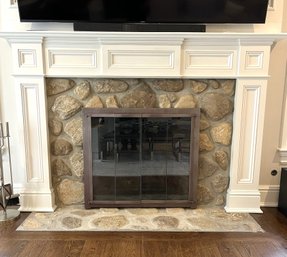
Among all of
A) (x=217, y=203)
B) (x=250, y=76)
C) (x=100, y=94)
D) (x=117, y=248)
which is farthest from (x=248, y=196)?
(x=100, y=94)

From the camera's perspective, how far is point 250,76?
2.40 metres

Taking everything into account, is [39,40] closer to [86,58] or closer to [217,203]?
[86,58]

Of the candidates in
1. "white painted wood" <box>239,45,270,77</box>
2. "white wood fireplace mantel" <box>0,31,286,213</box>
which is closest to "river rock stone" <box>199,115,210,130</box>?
"white wood fireplace mantel" <box>0,31,286,213</box>

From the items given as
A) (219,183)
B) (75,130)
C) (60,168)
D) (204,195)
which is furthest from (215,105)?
(60,168)

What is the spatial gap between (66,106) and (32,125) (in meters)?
0.33

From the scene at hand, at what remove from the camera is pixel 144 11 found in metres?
2.27

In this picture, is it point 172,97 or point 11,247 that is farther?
point 172,97

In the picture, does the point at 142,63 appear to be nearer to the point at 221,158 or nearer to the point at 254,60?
the point at 254,60

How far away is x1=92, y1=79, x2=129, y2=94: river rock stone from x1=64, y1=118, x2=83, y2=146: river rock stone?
0.32 m

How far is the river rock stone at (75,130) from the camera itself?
252 cm

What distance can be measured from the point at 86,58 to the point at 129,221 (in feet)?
4.52

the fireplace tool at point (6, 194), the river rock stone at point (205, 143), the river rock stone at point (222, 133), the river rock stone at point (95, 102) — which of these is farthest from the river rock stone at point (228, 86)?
the fireplace tool at point (6, 194)

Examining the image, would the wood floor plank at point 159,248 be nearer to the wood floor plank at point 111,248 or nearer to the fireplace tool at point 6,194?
the wood floor plank at point 111,248

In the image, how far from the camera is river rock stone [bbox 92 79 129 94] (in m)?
2.46
